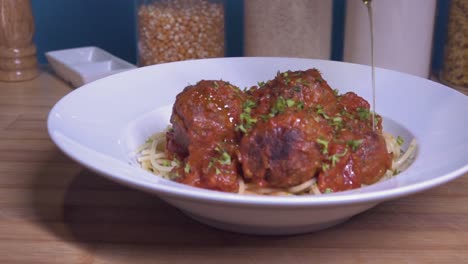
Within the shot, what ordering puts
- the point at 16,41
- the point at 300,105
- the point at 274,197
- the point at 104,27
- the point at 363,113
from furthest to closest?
the point at 104,27, the point at 16,41, the point at 363,113, the point at 300,105, the point at 274,197

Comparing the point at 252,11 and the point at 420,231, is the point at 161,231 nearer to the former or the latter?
the point at 420,231

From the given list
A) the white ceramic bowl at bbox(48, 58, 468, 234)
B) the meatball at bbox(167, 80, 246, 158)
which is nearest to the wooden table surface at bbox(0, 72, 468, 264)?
the white ceramic bowl at bbox(48, 58, 468, 234)

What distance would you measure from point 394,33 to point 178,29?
0.75 meters

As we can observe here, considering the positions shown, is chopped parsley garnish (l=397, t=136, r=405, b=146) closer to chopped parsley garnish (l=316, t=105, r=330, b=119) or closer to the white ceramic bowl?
the white ceramic bowl

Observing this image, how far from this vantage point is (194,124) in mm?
1283

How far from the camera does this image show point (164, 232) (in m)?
1.21

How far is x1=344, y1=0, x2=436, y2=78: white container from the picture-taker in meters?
2.13

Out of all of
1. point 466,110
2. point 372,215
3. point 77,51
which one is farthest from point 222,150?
point 77,51

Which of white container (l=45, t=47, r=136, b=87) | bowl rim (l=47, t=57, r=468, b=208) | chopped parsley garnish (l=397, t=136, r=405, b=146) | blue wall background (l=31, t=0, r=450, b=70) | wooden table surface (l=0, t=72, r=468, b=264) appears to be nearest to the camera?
bowl rim (l=47, t=57, r=468, b=208)

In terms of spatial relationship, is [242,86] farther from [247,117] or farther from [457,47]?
[457,47]

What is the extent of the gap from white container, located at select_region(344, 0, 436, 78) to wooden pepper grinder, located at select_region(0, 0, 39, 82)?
119cm

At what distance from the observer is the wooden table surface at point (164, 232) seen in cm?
113

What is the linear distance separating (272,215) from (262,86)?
1.57ft

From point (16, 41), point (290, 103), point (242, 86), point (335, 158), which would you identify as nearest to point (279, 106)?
point (290, 103)
